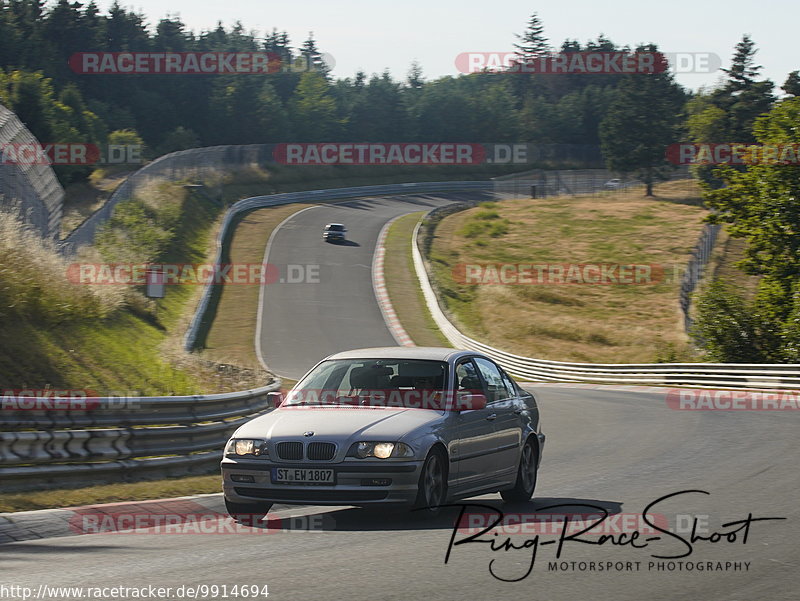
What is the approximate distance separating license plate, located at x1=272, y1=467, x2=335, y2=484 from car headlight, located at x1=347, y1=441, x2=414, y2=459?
24 centimetres

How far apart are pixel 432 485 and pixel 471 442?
761 mm

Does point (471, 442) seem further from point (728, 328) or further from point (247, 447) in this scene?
point (728, 328)

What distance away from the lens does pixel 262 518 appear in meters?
9.09

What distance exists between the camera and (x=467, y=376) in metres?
10.0

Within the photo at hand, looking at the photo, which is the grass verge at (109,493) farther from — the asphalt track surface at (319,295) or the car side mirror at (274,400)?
the asphalt track surface at (319,295)

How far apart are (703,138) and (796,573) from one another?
103734 millimetres

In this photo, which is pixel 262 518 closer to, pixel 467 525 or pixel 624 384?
pixel 467 525

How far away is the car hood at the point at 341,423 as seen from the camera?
8.56 meters

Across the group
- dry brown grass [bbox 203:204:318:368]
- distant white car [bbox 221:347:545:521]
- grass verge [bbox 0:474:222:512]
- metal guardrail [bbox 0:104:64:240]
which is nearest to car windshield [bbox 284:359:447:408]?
distant white car [bbox 221:347:545:521]

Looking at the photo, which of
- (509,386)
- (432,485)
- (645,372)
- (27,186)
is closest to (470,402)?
(432,485)

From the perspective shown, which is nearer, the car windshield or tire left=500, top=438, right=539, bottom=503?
the car windshield

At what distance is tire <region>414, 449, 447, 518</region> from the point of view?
857 centimetres

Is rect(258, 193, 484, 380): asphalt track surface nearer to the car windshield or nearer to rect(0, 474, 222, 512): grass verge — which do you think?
rect(0, 474, 222, 512): grass verge

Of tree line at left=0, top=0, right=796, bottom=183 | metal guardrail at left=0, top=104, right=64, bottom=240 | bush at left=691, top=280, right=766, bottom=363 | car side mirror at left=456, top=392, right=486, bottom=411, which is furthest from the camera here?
tree line at left=0, top=0, right=796, bottom=183
